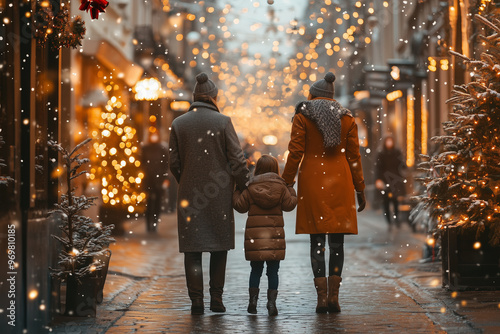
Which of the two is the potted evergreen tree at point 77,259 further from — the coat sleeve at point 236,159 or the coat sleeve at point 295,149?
the coat sleeve at point 295,149

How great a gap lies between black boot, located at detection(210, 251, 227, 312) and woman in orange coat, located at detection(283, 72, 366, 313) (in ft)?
2.26

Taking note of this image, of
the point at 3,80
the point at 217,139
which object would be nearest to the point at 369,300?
the point at 217,139

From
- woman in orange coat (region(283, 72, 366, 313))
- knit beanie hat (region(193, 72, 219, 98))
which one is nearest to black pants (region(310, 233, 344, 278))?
woman in orange coat (region(283, 72, 366, 313))

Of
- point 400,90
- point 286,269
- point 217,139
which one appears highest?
point 400,90

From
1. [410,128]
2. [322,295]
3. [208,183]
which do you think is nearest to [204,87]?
[208,183]

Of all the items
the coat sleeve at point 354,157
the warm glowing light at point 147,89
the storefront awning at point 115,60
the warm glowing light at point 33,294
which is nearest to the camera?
the warm glowing light at point 33,294

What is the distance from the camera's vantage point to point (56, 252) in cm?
720

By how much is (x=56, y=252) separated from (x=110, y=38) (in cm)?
1702

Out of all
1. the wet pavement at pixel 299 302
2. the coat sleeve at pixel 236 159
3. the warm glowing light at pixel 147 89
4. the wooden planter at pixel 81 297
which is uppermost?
the warm glowing light at pixel 147 89

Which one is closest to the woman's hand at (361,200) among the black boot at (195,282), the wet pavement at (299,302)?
the wet pavement at (299,302)

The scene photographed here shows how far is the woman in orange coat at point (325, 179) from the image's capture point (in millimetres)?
7570

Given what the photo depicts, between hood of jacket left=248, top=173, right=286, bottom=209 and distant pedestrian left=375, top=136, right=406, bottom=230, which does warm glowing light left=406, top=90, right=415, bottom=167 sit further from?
hood of jacket left=248, top=173, right=286, bottom=209

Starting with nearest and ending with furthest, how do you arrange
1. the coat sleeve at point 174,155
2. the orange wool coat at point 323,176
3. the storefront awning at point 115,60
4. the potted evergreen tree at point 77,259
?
1. the potted evergreen tree at point 77,259
2. the orange wool coat at point 323,176
3. the coat sleeve at point 174,155
4. the storefront awning at point 115,60

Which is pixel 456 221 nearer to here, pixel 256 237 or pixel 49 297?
pixel 256 237
